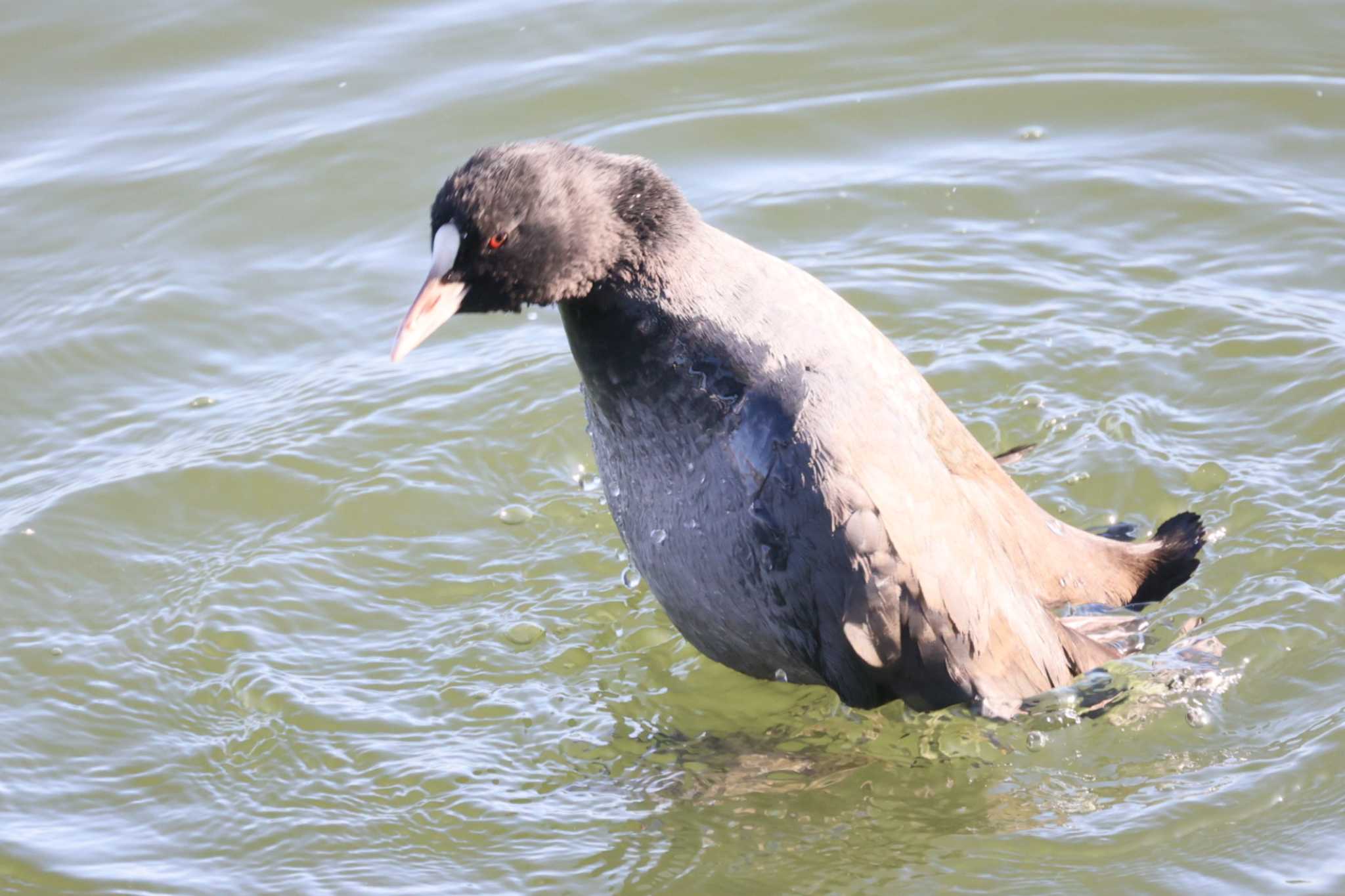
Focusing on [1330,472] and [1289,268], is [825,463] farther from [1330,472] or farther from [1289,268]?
[1289,268]

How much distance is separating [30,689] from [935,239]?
4.39m

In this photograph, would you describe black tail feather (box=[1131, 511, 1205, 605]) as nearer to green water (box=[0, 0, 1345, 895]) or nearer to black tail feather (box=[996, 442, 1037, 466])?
green water (box=[0, 0, 1345, 895])

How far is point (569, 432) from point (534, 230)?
2277 millimetres

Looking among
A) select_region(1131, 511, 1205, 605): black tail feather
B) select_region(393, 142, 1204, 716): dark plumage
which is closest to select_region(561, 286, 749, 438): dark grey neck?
select_region(393, 142, 1204, 716): dark plumage

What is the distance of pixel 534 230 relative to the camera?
425 cm

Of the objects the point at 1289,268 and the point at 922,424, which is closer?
the point at 922,424

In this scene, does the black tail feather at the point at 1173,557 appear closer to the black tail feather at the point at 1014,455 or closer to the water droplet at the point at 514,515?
the black tail feather at the point at 1014,455

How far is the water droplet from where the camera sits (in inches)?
239

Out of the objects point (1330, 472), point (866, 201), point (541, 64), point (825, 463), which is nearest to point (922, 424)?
point (825, 463)

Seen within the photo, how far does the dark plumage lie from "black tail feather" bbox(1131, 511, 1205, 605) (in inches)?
28.1

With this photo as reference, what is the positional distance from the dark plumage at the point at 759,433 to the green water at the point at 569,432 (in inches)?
21.1

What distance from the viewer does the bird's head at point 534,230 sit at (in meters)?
4.23

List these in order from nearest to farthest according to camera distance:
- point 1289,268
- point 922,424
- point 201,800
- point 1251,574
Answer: point 922,424 → point 201,800 → point 1251,574 → point 1289,268

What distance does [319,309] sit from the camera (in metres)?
7.32
